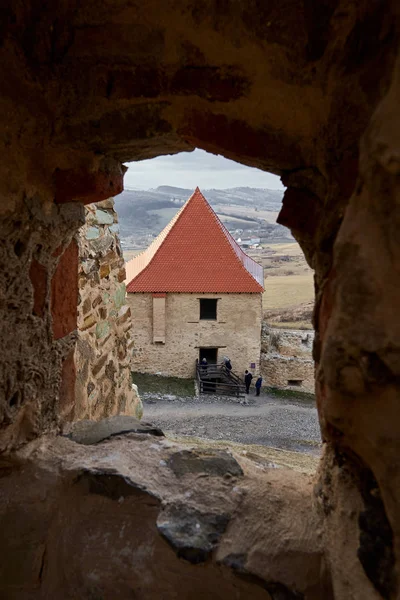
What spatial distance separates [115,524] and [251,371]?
41.0 ft

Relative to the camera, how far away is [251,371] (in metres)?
13.6

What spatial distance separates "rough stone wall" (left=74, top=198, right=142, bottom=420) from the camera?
2.55 meters

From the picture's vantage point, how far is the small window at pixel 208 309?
524 inches

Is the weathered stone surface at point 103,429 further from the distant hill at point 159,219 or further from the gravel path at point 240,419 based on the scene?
the distant hill at point 159,219

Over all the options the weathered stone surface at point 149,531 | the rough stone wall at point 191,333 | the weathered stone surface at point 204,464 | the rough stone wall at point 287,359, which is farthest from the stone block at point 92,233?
the rough stone wall at point 287,359

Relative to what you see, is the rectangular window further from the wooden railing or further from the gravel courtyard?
the gravel courtyard

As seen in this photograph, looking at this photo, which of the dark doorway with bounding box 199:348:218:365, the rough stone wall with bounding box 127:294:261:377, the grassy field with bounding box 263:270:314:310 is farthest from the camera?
the grassy field with bounding box 263:270:314:310

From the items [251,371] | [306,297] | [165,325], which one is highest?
[306,297]

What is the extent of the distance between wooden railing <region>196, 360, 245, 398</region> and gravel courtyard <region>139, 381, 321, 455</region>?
1.41 ft

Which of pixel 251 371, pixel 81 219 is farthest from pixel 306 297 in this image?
pixel 81 219

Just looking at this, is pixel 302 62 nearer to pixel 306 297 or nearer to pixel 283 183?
pixel 283 183

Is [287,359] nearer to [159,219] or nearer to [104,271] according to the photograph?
[104,271]

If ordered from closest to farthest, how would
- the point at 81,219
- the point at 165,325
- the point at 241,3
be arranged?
the point at 241,3
the point at 81,219
the point at 165,325

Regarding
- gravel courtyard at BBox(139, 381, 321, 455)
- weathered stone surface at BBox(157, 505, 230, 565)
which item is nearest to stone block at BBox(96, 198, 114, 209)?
weathered stone surface at BBox(157, 505, 230, 565)
